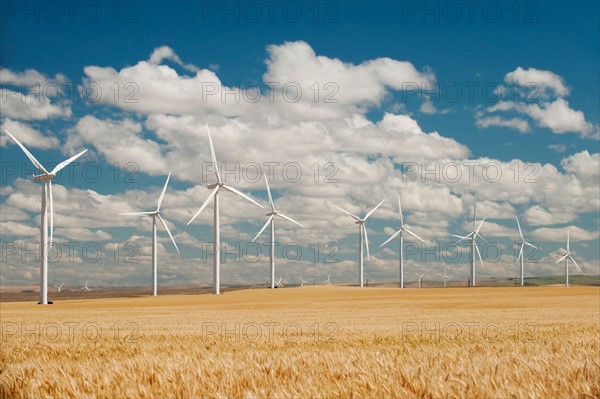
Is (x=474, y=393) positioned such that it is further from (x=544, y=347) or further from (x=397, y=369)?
(x=544, y=347)

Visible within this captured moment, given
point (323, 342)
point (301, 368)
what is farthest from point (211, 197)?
point (301, 368)

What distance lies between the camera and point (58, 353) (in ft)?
67.5

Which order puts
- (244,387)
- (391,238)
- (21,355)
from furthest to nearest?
1. (391,238)
2. (21,355)
3. (244,387)

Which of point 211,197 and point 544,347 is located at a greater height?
point 211,197

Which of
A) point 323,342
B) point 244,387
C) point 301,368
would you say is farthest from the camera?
point 323,342

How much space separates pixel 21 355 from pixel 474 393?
14414 mm

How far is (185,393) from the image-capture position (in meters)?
11.7

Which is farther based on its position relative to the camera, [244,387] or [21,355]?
[21,355]

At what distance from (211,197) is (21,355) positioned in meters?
88.8

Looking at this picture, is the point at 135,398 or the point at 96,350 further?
the point at 96,350

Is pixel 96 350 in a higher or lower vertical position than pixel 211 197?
lower

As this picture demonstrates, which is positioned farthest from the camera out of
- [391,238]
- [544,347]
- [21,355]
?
[391,238]

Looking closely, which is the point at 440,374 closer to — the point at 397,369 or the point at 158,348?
the point at 397,369

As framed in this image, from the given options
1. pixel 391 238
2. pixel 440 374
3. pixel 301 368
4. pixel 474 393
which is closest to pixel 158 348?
pixel 301 368
